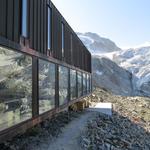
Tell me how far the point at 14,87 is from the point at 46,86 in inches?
166

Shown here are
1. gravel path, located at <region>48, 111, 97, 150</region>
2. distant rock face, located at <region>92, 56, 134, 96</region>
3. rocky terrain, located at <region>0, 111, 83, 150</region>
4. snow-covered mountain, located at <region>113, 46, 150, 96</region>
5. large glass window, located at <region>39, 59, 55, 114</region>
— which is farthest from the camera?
snow-covered mountain, located at <region>113, 46, 150, 96</region>

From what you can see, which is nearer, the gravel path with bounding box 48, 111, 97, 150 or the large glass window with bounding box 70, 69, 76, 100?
the gravel path with bounding box 48, 111, 97, 150

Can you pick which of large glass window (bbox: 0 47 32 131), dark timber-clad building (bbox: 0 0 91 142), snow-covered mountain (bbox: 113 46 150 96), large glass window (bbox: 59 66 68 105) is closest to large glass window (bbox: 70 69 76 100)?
large glass window (bbox: 59 66 68 105)

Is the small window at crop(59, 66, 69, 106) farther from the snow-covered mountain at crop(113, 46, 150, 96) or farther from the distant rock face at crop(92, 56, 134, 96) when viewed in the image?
the snow-covered mountain at crop(113, 46, 150, 96)

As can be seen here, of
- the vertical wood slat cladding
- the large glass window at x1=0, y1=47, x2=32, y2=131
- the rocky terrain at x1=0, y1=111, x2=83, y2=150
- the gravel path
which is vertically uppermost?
the vertical wood slat cladding

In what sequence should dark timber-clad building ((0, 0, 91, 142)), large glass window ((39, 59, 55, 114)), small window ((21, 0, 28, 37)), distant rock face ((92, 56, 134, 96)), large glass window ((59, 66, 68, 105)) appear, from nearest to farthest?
dark timber-clad building ((0, 0, 91, 142)) < small window ((21, 0, 28, 37)) < large glass window ((39, 59, 55, 114)) < large glass window ((59, 66, 68, 105)) < distant rock face ((92, 56, 134, 96))

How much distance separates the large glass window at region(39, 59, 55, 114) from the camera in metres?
14.0

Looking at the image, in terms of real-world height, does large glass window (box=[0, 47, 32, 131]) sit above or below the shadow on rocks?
above

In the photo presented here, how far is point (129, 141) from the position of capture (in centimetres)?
2014

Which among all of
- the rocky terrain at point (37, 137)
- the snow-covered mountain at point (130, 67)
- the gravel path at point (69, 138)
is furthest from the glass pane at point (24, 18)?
the snow-covered mountain at point (130, 67)

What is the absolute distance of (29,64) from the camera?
489 inches

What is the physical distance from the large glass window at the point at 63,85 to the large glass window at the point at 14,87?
589cm

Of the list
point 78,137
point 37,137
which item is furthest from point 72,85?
point 37,137

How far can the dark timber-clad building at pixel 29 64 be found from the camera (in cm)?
1020
